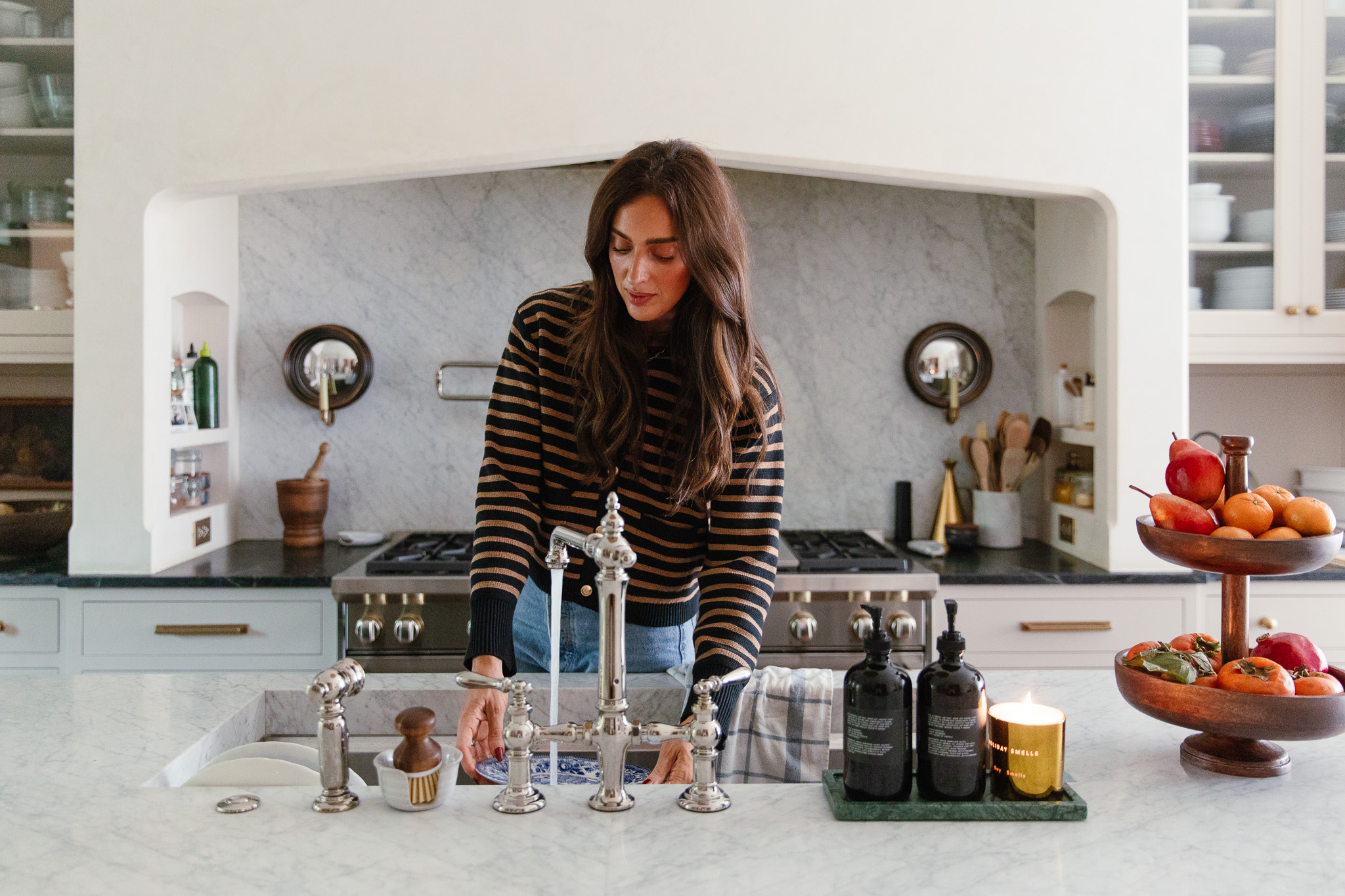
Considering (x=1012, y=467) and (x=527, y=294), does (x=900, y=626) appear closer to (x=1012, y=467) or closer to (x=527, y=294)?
(x=1012, y=467)

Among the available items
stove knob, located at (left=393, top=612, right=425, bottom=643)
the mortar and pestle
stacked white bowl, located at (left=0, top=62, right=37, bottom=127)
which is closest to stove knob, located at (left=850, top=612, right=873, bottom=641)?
stove knob, located at (left=393, top=612, right=425, bottom=643)

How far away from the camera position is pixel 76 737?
1200 millimetres

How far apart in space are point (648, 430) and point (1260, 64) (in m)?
2.07

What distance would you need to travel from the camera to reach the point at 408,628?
2324 mm

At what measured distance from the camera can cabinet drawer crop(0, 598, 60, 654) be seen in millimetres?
2320

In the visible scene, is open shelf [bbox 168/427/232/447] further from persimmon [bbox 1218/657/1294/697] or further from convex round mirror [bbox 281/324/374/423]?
persimmon [bbox 1218/657/1294/697]

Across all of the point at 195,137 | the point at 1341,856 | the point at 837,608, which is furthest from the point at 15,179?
the point at 1341,856

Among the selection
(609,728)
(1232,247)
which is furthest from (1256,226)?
(609,728)

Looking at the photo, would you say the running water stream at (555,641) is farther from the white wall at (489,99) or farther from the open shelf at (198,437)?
the open shelf at (198,437)

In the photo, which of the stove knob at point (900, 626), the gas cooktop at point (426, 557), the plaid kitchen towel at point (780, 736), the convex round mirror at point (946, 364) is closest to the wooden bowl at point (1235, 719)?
the plaid kitchen towel at point (780, 736)

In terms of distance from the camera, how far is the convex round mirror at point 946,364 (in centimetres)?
294

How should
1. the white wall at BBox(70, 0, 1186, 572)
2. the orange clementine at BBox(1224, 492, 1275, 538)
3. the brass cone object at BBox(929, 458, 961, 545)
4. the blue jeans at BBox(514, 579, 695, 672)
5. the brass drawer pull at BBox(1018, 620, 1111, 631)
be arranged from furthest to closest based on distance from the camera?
the brass cone object at BBox(929, 458, 961, 545)
the brass drawer pull at BBox(1018, 620, 1111, 631)
the white wall at BBox(70, 0, 1186, 572)
the blue jeans at BBox(514, 579, 695, 672)
the orange clementine at BBox(1224, 492, 1275, 538)

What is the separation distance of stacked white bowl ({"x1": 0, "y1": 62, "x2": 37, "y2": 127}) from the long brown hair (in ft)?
6.13

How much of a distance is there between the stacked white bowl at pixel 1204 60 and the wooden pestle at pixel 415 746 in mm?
2524
